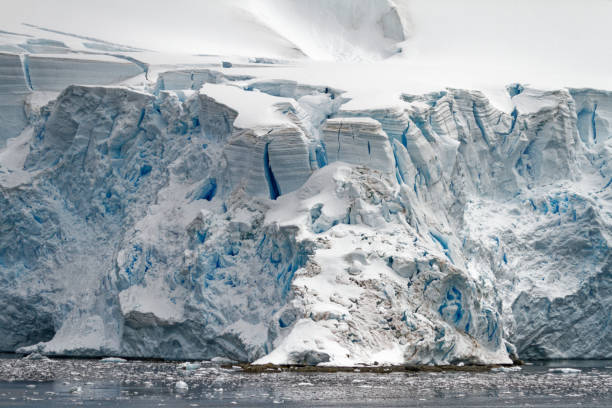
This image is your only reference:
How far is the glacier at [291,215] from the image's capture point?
2298 centimetres

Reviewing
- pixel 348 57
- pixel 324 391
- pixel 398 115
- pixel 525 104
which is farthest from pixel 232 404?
pixel 348 57

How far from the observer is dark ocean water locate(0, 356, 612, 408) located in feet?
53.5

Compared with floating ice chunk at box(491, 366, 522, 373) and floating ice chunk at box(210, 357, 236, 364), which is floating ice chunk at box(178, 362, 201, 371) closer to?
floating ice chunk at box(210, 357, 236, 364)

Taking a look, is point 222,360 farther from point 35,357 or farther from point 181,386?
point 181,386

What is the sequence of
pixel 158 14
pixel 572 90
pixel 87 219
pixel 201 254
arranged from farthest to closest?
1. pixel 158 14
2. pixel 572 90
3. pixel 87 219
4. pixel 201 254

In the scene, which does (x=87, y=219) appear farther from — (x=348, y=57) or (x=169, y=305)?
(x=348, y=57)

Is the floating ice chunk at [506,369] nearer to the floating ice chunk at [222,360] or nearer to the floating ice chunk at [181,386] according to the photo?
the floating ice chunk at [222,360]

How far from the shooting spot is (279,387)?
59.1ft

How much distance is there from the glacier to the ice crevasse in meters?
0.05

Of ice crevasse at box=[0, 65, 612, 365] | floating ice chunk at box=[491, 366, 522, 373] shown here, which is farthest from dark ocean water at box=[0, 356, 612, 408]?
ice crevasse at box=[0, 65, 612, 365]

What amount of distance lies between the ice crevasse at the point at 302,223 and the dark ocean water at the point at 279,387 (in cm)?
183

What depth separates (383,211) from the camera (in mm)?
24031

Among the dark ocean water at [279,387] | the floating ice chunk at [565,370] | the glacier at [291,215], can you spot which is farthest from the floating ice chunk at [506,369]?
the glacier at [291,215]

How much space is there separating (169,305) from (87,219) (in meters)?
4.45
